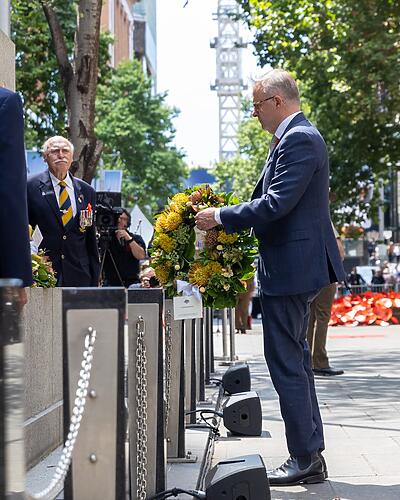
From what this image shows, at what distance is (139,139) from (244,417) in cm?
4714

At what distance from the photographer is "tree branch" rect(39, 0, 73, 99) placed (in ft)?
55.1

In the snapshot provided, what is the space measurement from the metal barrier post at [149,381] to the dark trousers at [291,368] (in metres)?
1.01

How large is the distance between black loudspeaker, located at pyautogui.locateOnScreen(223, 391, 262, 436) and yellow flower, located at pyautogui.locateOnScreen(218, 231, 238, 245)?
157cm

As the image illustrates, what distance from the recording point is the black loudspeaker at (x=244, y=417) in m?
8.73

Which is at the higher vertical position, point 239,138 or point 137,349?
point 239,138

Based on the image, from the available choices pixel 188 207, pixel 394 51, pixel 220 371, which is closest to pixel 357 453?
pixel 188 207

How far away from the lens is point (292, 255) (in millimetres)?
6730

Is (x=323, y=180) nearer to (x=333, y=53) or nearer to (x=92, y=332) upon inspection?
(x=92, y=332)

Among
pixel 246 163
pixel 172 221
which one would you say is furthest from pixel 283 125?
pixel 246 163

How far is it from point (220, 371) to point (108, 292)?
1092cm

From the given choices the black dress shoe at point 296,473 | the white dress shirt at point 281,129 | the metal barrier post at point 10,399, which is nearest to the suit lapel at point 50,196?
the white dress shirt at point 281,129

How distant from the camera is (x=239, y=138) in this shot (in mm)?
81000

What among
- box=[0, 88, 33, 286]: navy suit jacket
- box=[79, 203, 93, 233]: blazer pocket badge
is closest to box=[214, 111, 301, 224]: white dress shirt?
box=[0, 88, 33, 286]: navy suit jacket

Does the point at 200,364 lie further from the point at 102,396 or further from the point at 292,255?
the point at 102,396
